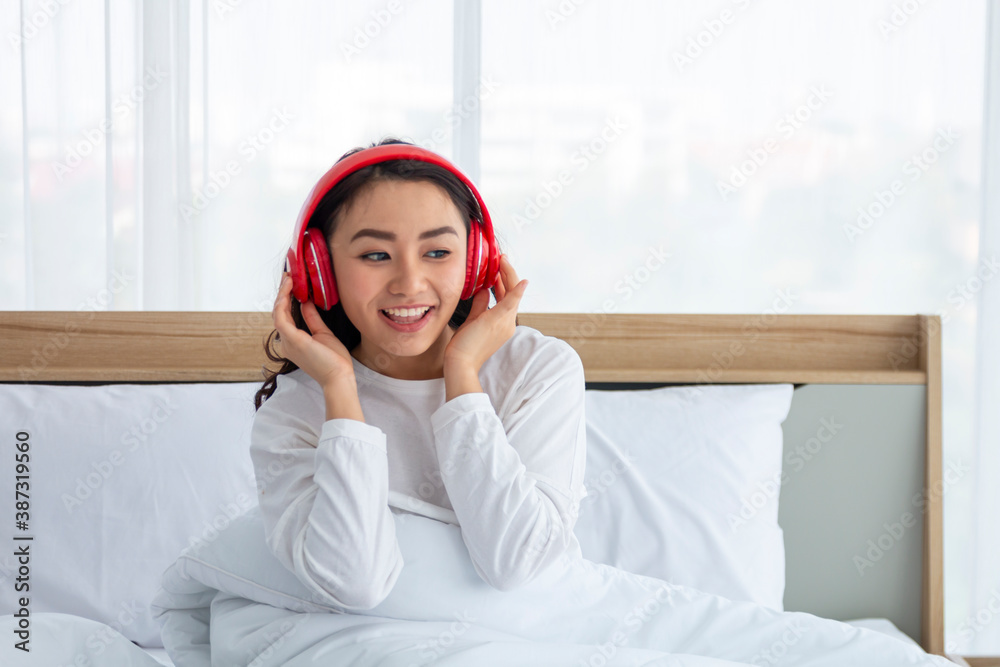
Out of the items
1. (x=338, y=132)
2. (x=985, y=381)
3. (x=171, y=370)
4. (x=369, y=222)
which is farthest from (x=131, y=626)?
(x=985, y=381)

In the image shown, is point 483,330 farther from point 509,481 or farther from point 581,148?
point 581,148

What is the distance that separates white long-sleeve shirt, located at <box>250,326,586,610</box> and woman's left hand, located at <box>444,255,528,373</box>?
0.06 meters

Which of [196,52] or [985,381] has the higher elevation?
[196,52]

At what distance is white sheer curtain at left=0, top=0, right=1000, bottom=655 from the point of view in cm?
175

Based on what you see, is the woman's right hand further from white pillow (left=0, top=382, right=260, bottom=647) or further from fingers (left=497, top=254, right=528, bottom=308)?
white pillow (left=0, top=382, right=260, bottom=647)

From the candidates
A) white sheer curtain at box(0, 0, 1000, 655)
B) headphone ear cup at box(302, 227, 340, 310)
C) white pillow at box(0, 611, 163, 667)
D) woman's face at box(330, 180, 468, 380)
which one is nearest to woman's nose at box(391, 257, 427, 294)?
woman's face at box(330, 180, 468, 380)

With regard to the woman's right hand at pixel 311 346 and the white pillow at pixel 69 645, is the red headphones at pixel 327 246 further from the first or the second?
the white pillow at pixel 69 645

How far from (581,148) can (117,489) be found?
1251mm

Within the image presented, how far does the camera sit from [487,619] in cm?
96

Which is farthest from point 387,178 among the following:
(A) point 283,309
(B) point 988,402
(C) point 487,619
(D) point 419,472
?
(B) point 988,402

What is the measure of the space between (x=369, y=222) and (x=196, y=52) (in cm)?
107

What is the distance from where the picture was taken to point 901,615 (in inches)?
67.2

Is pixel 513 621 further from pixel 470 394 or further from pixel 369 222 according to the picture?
pixel 369 222

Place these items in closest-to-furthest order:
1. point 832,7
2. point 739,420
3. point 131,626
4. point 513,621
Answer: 1. point 513,621
2. point 131,626
3. point 739,420
4. point 832,7
